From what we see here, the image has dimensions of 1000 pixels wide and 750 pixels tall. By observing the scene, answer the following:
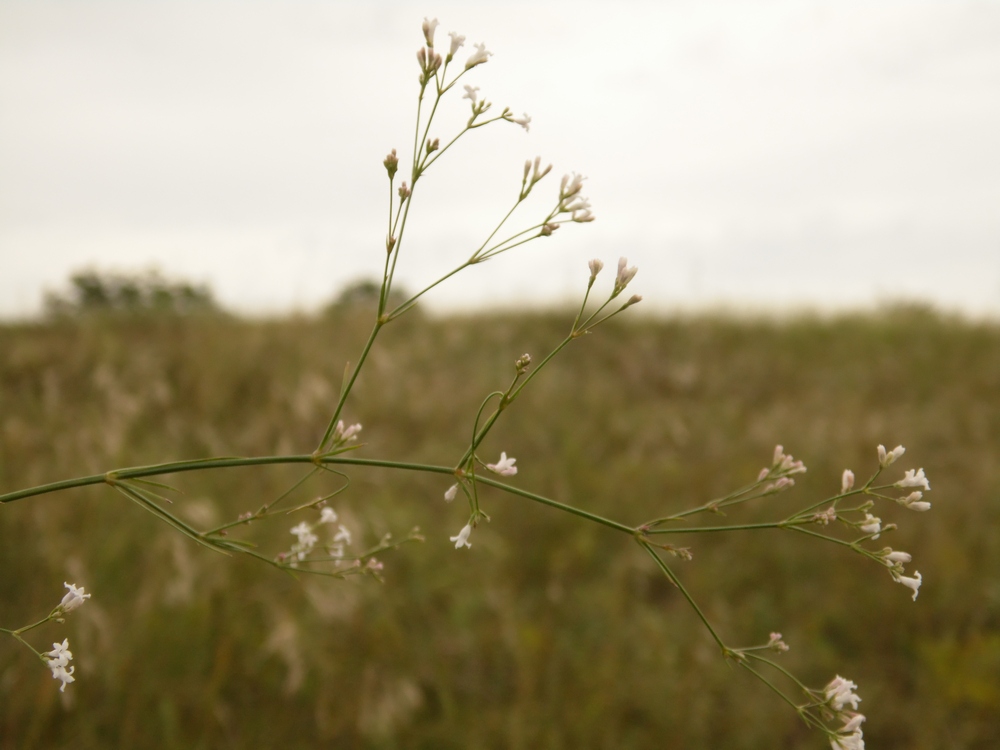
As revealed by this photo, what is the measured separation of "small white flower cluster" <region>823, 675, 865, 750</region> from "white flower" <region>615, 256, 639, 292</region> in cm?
63

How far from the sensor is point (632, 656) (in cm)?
403

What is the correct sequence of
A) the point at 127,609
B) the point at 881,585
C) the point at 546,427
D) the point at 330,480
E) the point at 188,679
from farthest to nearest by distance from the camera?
the point at 546,427 → the point at 330,480 → the point at 881,585 → the point at 127,609 → the point at 188,679

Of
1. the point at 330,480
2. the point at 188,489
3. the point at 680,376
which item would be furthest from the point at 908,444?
the point at 188,489

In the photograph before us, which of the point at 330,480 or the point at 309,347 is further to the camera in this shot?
the point at 309,347

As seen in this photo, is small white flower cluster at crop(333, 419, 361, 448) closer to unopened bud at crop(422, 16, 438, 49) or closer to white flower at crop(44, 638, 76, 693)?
white flower at crop(44, 638, 76, 693)

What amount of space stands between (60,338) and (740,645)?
22.9 feet

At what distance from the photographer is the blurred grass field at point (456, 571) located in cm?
326

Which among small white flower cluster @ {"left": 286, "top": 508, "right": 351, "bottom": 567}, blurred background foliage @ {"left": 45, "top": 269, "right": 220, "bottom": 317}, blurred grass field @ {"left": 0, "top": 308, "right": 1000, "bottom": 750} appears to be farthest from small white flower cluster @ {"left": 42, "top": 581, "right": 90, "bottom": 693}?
blurred background foliage @ {"left": 45, "top": 269, "right": 220, "bottom": 317}

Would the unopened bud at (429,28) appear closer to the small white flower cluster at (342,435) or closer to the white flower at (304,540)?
the small white flower cluster at (342,435)

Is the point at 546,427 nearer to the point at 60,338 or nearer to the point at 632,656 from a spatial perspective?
the point at 632,656

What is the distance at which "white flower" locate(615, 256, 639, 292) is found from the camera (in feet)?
3.68

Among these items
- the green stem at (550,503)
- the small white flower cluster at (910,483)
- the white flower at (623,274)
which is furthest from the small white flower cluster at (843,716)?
the white flower at (623,274)

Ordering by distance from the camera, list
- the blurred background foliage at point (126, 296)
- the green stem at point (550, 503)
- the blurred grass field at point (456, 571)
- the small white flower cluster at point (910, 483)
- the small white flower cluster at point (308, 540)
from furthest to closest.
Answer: the blurred background foliage at point (126, 296)
the blurred grass field at point (456, 571)
the small white flower cluster at point (308, 540)
the small white flower cluster at point (910, 483)
the green stem at point (550, 503)

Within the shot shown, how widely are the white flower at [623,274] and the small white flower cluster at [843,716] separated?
63 centimetres
